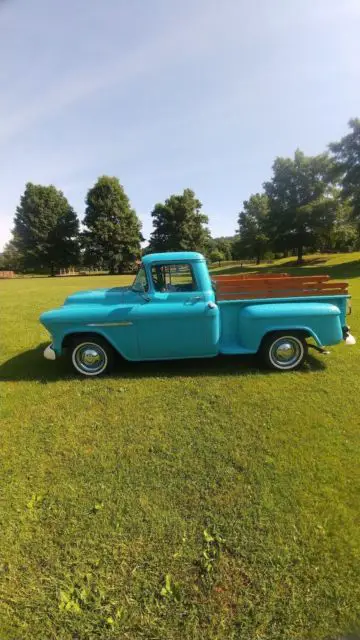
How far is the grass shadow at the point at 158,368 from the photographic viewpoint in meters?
4.77

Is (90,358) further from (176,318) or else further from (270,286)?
(270,286)

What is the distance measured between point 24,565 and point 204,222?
54754mm

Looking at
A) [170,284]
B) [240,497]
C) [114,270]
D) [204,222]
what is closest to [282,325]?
[170,284]

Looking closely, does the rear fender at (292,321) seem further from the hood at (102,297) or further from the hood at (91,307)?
the hood at (102,297)

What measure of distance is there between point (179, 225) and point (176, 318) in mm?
48886

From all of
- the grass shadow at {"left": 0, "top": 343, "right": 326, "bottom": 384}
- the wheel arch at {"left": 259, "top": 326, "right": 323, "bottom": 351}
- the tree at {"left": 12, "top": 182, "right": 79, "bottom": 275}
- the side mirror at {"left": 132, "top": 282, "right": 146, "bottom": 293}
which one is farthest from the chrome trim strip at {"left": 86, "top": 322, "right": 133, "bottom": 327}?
the tree at {"left": 12, "top": 182, "right": 79, "bottom": 275}

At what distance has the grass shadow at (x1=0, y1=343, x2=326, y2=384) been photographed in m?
4.77

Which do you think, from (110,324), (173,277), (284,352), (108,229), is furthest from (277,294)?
(108,229)

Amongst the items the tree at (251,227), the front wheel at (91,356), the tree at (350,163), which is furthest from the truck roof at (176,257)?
the tree at (251,227)

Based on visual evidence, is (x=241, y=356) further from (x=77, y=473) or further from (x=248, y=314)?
(x=77, y=473)

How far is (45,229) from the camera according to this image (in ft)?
159

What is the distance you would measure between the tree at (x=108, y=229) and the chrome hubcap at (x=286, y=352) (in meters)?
45.4

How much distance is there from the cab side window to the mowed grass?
1.49m

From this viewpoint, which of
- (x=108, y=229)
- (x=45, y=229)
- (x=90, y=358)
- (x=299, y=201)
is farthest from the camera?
(x=45, y=229)
